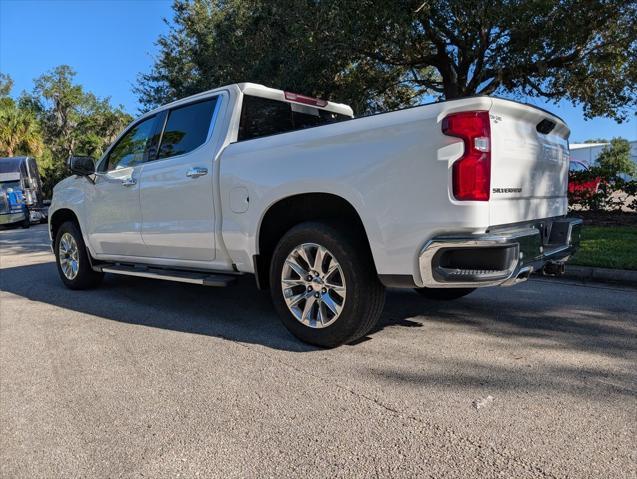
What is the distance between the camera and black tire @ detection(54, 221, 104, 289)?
6.27m

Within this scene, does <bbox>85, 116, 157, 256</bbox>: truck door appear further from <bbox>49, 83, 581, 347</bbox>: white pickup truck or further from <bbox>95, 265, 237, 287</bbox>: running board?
<bbox>95, 265, 237, 287</bbox>: running board

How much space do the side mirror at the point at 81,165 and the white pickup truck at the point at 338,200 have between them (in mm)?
597

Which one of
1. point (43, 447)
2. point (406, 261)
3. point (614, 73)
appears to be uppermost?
point (614, 73)

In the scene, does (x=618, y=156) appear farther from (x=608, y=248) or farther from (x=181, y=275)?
(x=181, y=275)

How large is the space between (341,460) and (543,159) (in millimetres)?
2667

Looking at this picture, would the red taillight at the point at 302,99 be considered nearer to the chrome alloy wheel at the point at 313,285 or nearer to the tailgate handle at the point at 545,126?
the chrome alloy wheel at the point at 313,285

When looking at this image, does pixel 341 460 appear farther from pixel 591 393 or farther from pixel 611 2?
pixel 611 2

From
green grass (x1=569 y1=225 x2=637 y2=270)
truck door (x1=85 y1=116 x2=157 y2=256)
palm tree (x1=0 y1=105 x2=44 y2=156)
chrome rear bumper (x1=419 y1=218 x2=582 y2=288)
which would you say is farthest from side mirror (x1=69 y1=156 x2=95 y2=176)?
palm tree (x1=0 y1=105 x2=44 y2=156)

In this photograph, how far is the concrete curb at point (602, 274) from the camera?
5949 mm

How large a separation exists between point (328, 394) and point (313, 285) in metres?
0.96

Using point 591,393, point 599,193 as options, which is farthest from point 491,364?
point 599,193

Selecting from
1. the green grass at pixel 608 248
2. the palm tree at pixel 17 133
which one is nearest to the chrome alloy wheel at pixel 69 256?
the green grass at pixel 608 248

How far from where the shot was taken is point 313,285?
12.3 ft

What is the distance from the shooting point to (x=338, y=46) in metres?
10.8
